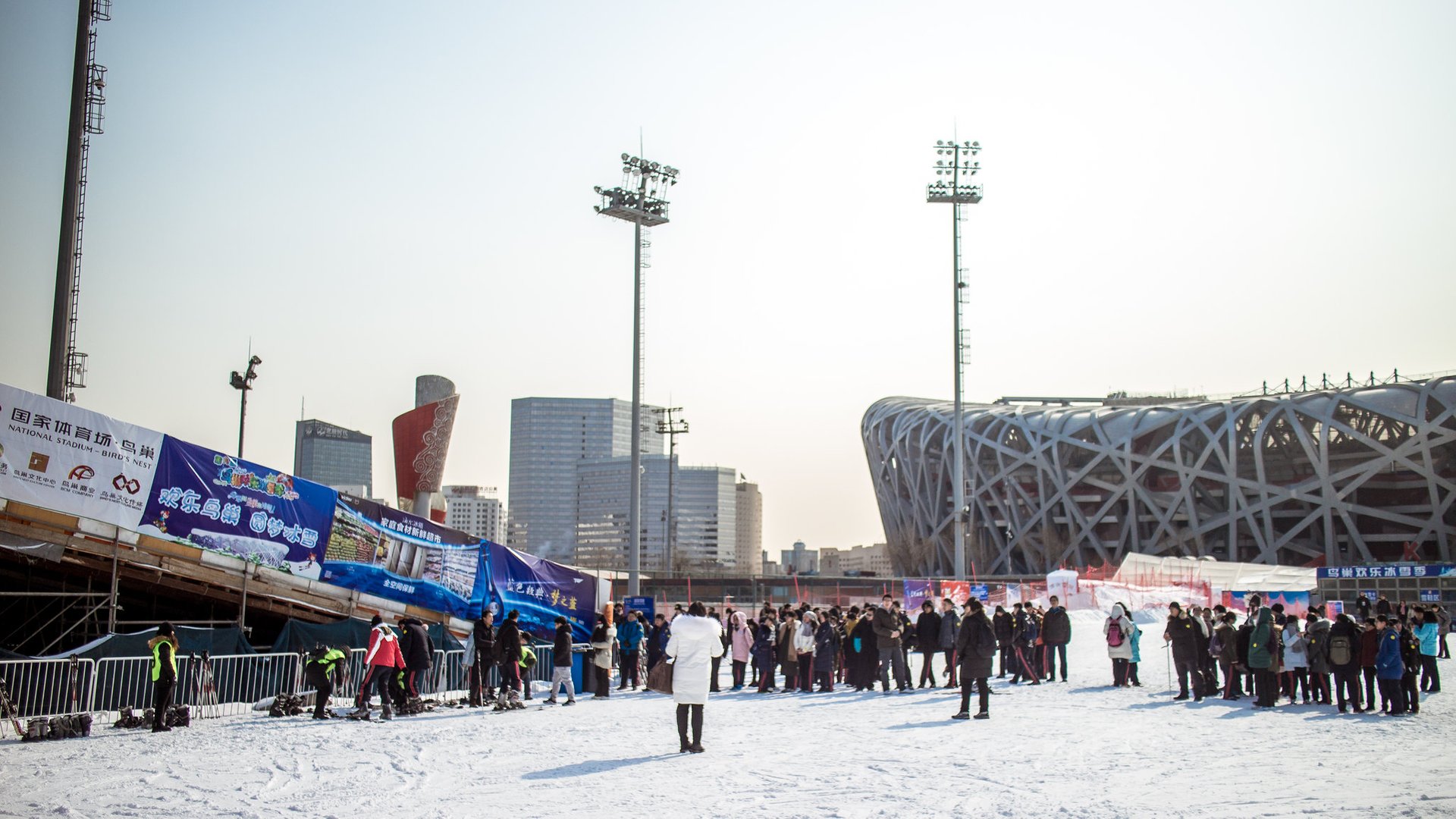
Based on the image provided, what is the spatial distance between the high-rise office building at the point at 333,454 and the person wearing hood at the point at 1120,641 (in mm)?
145342

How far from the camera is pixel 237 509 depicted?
16781 millimetres

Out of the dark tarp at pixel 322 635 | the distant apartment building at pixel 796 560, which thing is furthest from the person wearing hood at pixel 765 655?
the distant apartment building at pixel 796 560

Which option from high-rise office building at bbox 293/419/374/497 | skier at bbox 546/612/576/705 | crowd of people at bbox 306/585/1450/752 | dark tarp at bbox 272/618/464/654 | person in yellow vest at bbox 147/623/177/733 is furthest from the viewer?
high-rise office building at bbox 293/419/374/497

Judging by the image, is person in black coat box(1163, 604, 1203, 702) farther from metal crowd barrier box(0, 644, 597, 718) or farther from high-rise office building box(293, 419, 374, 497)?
high-rise office building box(293, 419, 374, 497)

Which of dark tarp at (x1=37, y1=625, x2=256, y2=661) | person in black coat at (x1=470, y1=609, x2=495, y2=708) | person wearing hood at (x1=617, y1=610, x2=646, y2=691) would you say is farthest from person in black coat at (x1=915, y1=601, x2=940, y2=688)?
dark tarp at (x1=37, y1=625, x2=256, y2=661)

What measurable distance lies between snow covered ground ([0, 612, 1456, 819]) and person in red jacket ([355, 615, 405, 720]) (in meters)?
0.35

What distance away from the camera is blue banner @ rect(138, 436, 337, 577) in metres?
16.0

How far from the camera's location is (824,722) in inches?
525

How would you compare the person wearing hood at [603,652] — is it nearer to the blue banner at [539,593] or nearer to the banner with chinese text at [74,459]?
the blue banner at [539,593]

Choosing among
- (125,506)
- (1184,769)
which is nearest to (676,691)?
(1184,769)

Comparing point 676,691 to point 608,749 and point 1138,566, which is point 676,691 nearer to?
point 608,749

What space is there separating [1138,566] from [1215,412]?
76.2 ft

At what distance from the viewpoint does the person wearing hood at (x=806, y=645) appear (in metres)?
18.2

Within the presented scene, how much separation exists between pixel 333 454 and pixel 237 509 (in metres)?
179
